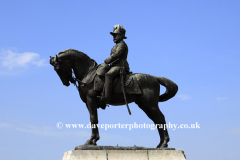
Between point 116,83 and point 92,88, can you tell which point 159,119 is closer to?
point 116,83

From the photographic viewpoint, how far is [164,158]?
989 cm

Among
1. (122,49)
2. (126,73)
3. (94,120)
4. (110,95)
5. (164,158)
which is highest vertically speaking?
(122,49)

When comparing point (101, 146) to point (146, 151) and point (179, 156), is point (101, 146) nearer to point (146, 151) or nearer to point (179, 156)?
point (146, 151)

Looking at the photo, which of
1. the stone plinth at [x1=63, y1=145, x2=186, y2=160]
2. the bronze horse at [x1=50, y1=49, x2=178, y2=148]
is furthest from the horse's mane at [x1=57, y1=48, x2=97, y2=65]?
the stone plinth at [x1=63, y1=145, x2=186, y2=160]

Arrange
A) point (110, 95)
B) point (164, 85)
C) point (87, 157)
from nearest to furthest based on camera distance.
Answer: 1. point (87, 157)
2. point (110, 95)
3. point (164, 85)

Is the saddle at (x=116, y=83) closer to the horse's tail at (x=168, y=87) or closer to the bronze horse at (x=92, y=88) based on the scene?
the bronze horse at (x=92, y=88)

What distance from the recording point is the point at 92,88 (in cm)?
1041

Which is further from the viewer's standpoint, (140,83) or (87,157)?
(140,83)

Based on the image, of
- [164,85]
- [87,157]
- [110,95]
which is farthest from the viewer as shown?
[164,85]

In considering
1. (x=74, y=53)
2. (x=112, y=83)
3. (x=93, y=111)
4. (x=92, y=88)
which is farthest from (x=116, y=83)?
(x=74, y=53)

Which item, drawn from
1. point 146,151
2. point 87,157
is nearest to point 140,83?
point 146,151

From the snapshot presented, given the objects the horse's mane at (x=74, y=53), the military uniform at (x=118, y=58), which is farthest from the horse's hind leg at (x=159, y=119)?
the horse's mane at (x=74, y=53)

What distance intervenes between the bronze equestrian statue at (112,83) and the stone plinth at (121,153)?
41 centimetres

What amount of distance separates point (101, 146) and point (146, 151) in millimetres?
1337
